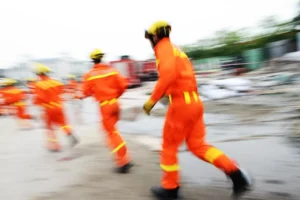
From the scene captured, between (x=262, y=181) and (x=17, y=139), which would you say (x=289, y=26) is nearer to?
(x=17, y=139)

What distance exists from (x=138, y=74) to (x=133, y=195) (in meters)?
23.0

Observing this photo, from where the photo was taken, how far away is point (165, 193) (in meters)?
3.73

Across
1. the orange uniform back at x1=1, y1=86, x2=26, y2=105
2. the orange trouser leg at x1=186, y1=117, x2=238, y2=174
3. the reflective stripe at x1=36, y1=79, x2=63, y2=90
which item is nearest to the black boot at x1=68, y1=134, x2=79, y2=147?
the reflective stripe at x1=36, y1=79, x2=63, y2=90

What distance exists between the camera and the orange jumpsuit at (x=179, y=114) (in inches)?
138

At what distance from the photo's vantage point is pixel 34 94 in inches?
266

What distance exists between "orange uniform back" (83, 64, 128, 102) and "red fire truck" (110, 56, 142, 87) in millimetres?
Answer: 20629

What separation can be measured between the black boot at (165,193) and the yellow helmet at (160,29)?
1.46m

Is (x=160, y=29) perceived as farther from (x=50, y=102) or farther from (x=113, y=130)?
(x=50, y=102)

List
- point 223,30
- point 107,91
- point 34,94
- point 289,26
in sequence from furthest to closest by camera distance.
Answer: point 223,30, point 289,26, point 34,94, point 107,91

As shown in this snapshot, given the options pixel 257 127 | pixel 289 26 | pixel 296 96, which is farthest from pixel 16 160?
pixel 289 26

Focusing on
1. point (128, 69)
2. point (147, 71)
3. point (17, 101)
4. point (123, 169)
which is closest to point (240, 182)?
point (123, 169)

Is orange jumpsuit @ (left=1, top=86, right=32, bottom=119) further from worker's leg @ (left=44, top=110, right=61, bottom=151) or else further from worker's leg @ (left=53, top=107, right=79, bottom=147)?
worker's leg @ (left=53, top=107, right=79, bottom=147)

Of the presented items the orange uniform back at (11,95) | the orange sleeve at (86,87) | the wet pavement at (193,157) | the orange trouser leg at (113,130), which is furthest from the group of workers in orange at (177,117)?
the orange uniform back at (11,95)

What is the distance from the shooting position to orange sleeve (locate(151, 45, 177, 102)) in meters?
3.43
